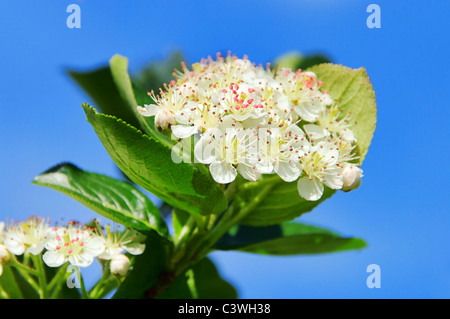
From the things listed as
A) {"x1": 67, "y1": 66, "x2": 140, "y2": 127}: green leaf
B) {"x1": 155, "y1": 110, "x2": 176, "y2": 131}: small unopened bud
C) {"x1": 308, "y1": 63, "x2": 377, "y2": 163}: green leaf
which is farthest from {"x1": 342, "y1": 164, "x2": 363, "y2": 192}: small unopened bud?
{"x1": 67, "y1": 66, "x2": 140, "y2": 127}: green leaf

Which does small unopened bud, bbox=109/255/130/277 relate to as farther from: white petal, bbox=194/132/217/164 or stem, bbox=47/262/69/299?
white petal, bbox=194/132/217/164

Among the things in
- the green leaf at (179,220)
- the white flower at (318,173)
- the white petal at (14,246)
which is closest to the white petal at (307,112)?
the white flower at (318,173)

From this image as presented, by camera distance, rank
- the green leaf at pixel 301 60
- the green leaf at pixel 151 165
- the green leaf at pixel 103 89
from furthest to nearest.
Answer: the green leaf at pixel 301 60 < the green leaf at pixel 103 89 < the green leaf at pixel 151 165

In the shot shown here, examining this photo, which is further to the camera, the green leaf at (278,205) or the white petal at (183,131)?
the green leaf at (278,205)

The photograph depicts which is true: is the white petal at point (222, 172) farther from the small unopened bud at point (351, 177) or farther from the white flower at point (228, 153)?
the small unopened bud at point (351, 177)

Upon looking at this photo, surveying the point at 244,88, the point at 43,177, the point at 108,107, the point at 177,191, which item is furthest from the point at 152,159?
the point at 108,107
